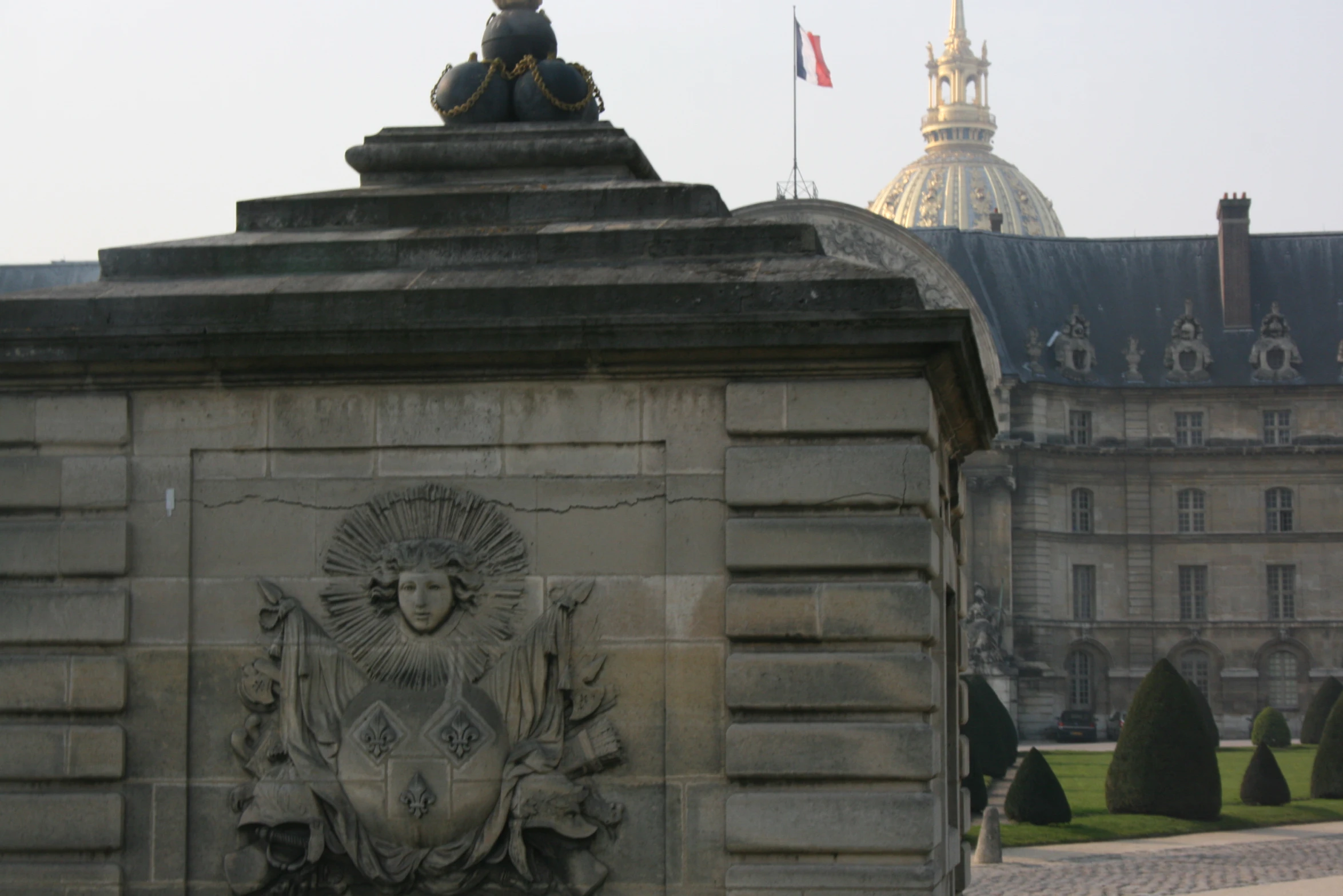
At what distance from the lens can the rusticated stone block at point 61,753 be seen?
945 cm

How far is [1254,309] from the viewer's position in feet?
230

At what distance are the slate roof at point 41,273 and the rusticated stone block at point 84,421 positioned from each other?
58.7m

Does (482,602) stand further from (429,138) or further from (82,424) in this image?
(429,138)

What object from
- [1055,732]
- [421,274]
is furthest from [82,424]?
[1055,732]

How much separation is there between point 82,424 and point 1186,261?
64.2m

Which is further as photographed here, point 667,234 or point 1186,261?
point 1186,261

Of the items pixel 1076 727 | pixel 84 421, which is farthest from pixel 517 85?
pixel 1076 727

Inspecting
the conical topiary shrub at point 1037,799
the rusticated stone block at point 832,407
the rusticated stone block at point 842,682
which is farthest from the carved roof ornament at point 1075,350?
the rusticated stone block at point 842,682

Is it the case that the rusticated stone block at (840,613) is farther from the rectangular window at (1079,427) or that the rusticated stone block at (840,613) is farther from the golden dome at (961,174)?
the golden dome at (961,174)

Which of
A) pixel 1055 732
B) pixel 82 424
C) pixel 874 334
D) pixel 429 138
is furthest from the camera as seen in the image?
pixel 1055 732

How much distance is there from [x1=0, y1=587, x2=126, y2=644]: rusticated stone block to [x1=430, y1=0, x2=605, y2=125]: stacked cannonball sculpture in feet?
9.59

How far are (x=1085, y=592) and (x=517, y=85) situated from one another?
199 ft

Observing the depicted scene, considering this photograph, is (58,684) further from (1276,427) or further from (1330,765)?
(1276,427)

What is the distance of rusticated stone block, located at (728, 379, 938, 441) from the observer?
9.10 metres
